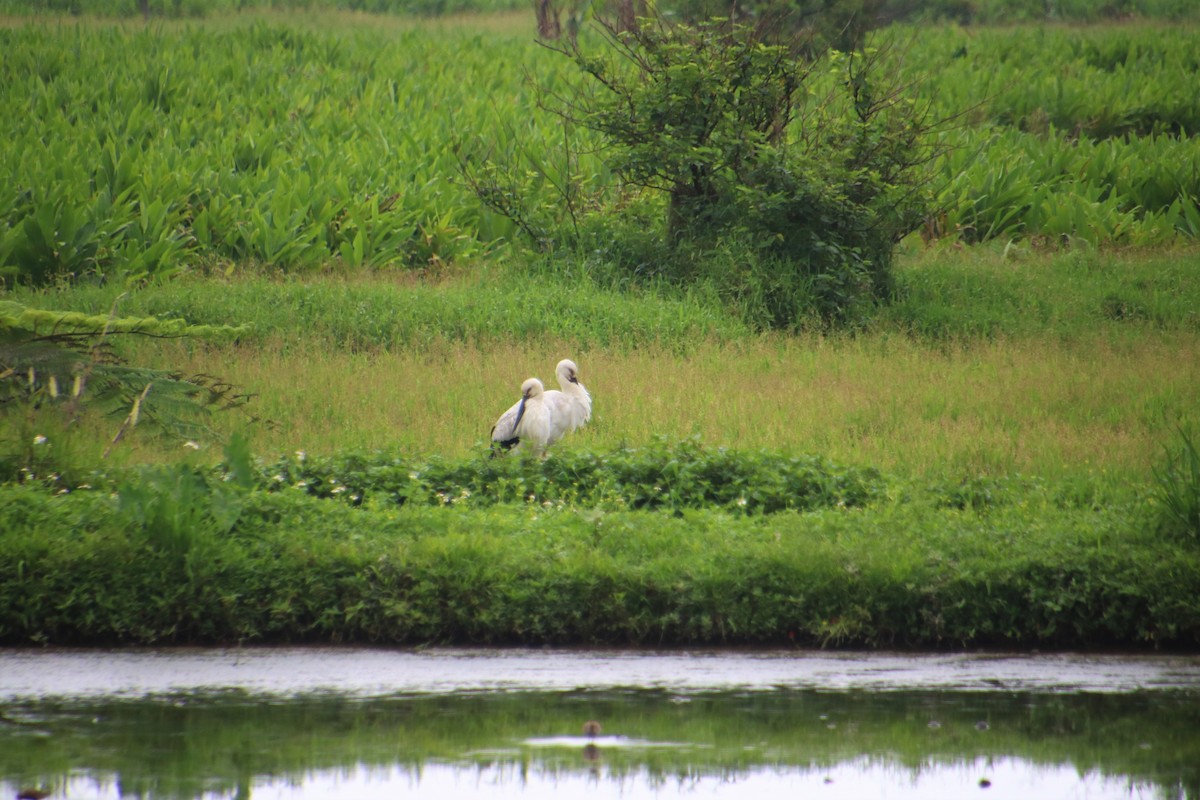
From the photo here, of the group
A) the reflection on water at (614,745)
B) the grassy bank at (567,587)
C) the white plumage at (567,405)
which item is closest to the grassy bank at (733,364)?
the white plumage at (567,405)

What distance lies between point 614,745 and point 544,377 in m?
7.60

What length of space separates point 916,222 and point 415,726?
40.1ft

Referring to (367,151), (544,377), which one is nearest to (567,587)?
(544,377)

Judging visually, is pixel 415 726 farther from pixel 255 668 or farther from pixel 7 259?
pixel 7 259

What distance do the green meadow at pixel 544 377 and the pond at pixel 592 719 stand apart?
32cm

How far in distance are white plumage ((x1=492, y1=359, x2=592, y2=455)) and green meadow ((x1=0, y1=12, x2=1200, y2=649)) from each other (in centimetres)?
28

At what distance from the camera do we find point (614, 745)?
5.85 metres

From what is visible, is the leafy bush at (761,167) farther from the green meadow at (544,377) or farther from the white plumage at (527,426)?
the white plumage at (527,426)

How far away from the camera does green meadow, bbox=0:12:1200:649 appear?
743cm

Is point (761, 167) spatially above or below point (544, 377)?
above

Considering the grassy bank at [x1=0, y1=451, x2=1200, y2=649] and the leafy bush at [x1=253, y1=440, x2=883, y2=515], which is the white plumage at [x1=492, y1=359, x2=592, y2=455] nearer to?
the leafy bush at [x1=253, y1=440, x2=883, y2=515]

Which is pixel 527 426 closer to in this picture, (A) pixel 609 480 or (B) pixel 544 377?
(A) pixel 609 480

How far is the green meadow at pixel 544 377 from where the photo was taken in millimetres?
7434

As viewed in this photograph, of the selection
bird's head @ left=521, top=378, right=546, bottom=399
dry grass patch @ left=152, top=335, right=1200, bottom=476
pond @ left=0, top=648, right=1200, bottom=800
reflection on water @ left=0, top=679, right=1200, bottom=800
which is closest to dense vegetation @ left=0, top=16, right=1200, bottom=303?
dry grass patch @ left=152, top=335, right=1200, bottom=476
